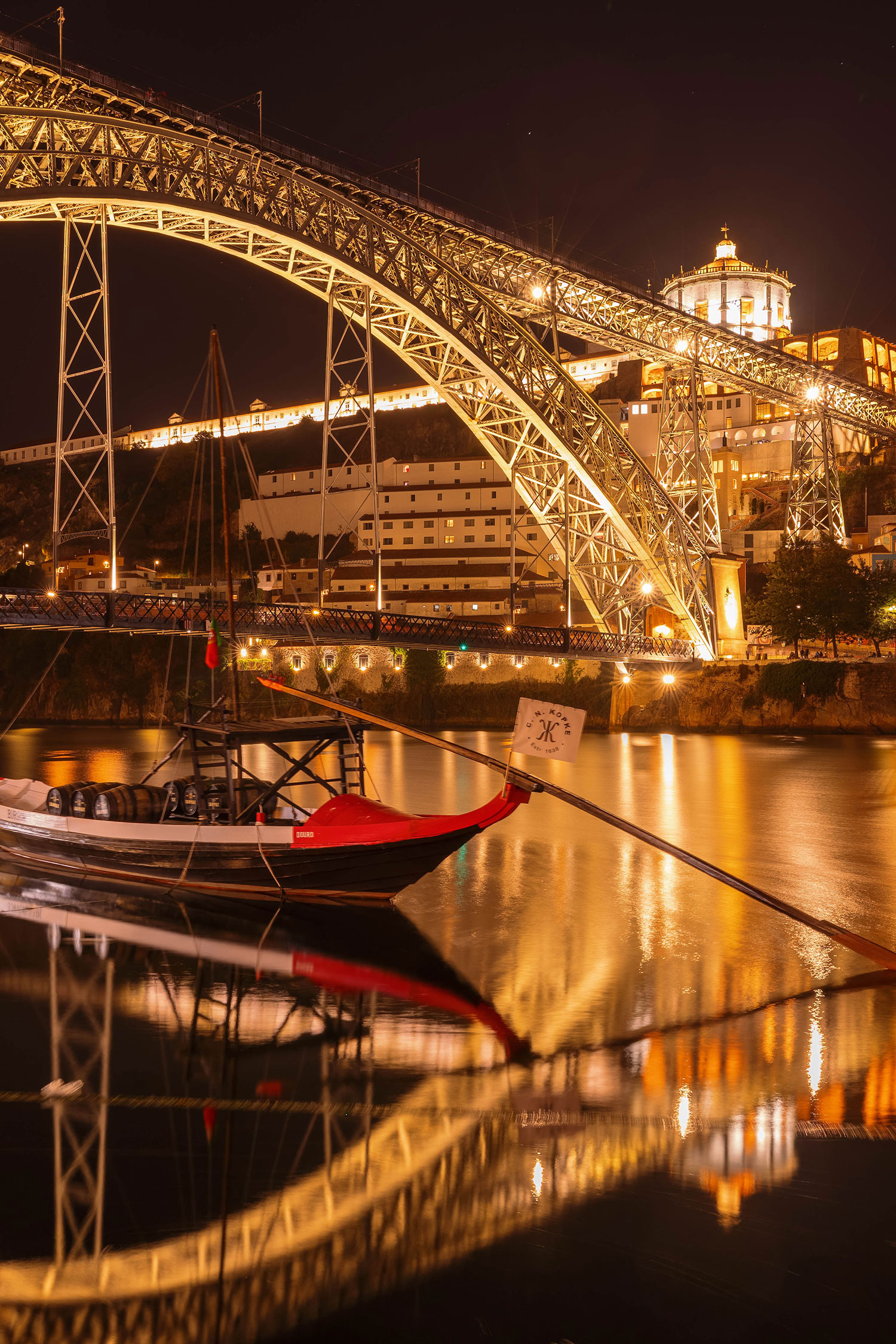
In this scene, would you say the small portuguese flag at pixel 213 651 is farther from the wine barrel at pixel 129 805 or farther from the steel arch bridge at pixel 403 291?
the steel arch bridge at pixel 403 291

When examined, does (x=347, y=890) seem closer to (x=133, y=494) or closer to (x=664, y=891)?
(x=664, y=891)

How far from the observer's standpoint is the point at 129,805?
13.3 metres

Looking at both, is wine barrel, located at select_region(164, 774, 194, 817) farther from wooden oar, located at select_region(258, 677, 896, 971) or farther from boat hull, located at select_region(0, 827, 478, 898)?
wooden oar, located at select_region(258, 677, 896, 971)

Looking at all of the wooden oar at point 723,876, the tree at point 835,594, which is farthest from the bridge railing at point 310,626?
the tree at point 835,594

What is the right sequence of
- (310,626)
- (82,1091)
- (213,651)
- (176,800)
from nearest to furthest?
(82,1091) → (176,800) → (213,651) → (310,626)

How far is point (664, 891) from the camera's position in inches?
534

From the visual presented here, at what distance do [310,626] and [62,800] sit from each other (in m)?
14.1

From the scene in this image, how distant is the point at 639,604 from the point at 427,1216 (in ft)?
105

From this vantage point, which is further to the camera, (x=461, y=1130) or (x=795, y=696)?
(x=795, y=696)

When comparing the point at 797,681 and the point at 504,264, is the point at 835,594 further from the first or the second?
the point at 504,264

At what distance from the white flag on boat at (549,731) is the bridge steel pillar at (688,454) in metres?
27.7

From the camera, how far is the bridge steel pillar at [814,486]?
152ft

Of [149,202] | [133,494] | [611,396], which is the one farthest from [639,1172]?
[133,494]

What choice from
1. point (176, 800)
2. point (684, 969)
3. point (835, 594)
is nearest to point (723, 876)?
point (684, 969)
